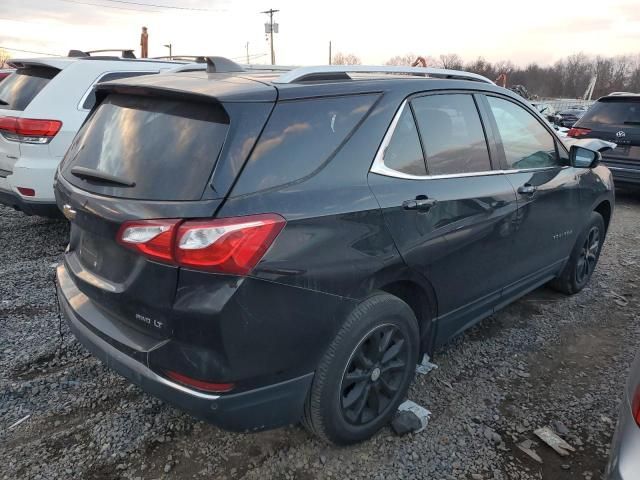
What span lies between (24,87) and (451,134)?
15.0 feet

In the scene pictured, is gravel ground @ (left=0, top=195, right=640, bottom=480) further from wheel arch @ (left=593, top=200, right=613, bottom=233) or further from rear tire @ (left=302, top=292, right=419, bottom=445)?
wheel arch @ (left=593, top=200, right=613, bottom=233)

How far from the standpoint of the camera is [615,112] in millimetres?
8109

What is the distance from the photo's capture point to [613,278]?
5059mm

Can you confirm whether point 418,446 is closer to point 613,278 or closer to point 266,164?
point 266,164

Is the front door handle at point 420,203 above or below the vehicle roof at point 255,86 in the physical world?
below

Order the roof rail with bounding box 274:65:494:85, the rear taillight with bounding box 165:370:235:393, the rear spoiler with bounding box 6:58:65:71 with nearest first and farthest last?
the rear taillight with bounding box 165:370:235:393, the roof rail with bounding box 274:65:494:85, the rear spoiler with bounding box 6:58:65:71

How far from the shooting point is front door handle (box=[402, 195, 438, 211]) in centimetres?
245

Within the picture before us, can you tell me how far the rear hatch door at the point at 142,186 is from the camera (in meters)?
1.96

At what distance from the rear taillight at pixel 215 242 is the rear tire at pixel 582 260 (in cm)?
329

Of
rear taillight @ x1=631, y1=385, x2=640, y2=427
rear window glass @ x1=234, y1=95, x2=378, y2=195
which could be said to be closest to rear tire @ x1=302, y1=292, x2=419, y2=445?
rear window glass @ x1=234, y1=95, x2=378, y2=195

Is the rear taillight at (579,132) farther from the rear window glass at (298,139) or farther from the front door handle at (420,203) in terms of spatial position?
the rear window glass at (298,139)

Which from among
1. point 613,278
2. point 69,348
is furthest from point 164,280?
point 613,278

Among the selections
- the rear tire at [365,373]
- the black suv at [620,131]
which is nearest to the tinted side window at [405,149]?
the rear tire at [365,373]

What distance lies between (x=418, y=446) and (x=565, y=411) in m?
→ 0.95
